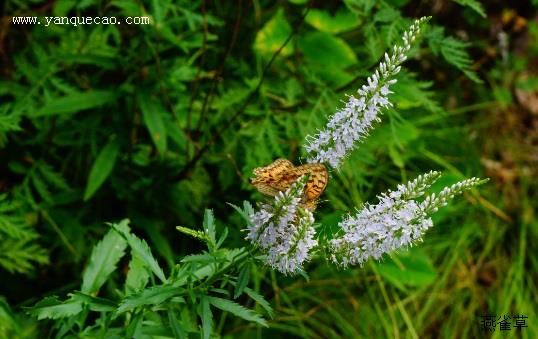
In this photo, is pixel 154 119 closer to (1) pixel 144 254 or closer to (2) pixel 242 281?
(1) pixel 144 254

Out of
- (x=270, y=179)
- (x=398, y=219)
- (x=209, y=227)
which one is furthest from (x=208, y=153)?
(x=398, y=219)

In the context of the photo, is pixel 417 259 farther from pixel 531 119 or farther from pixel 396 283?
pixel 531 119

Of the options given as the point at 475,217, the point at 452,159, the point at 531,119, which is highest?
the point at 531,119

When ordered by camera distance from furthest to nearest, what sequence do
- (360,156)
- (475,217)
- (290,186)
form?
(475,217) → (360,156) → (290,186)

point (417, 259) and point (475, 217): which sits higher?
point (475, 217)

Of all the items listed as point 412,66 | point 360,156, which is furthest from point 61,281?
point 412,66
